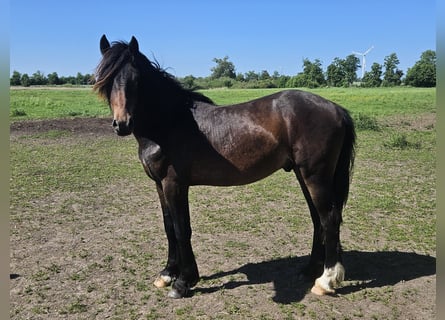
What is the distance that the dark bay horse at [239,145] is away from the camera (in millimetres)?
3322

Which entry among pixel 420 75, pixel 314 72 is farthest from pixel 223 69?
pixel 420 75

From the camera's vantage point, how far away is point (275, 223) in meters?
5.39

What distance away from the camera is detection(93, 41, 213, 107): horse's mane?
301 cm

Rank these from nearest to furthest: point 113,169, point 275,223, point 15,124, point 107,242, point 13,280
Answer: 1. point 13,280
2. point 107,242
3. point 275,223
4. point 113,169
5. point 15,124

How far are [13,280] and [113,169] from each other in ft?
17.3

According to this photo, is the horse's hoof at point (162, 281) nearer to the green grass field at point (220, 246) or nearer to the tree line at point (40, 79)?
the green grass field at point (220, 246)

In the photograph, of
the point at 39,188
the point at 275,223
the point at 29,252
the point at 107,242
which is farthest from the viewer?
the point at 39,188

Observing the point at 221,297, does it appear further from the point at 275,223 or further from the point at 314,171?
the point at 275,223

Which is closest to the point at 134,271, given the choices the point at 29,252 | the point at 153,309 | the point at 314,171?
the point at 153,309

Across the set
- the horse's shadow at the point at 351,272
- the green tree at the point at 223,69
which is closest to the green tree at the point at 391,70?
the green tree at the point at 223,69

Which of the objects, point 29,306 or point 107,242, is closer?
point 29,306

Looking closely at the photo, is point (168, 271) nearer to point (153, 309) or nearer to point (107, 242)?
point (153, 309)

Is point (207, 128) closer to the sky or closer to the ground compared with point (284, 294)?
closer to the sky

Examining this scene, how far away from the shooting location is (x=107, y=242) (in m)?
4.79
